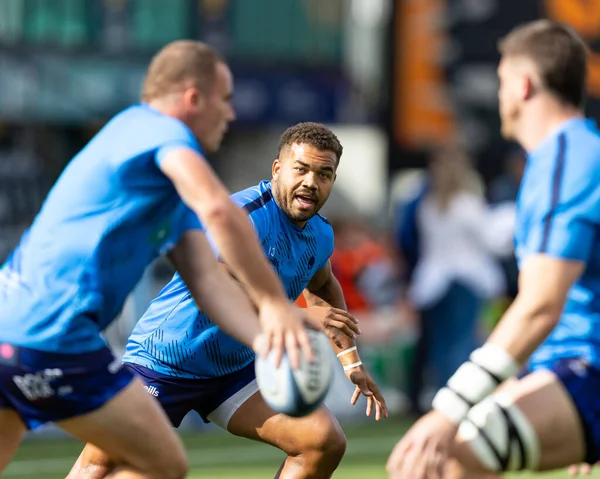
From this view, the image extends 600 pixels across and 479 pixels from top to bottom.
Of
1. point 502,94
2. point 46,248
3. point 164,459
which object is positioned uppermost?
point 502,94

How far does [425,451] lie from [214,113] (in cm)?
154

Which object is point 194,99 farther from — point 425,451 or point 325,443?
point 325,443

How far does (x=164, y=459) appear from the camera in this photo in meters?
5.10

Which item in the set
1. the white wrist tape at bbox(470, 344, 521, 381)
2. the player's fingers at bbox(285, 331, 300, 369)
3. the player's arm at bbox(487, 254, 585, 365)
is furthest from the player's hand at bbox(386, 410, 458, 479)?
the player's fingers at bbox(285, 331, 300, 369)

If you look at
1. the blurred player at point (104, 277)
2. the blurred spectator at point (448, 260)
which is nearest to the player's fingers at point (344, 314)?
the blurred player at point (104, 277)

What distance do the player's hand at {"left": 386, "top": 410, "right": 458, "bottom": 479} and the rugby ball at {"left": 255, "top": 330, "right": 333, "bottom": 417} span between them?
1.77ft

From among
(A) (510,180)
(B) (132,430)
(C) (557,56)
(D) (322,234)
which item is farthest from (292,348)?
(A) (510,180)

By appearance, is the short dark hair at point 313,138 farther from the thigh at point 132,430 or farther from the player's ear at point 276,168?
the thigh at point 132,430

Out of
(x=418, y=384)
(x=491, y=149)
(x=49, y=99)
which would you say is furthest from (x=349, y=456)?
(x=49, y=99)

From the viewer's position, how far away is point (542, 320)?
14.9 feet

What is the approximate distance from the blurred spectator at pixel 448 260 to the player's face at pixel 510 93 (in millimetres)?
7478

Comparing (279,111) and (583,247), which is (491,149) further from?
(583,247)

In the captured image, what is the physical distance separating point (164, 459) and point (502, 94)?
185 centimetres

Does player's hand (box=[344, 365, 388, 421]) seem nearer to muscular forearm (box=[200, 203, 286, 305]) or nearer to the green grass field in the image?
muscular forearm (box=[200, 203, 286, 305])
